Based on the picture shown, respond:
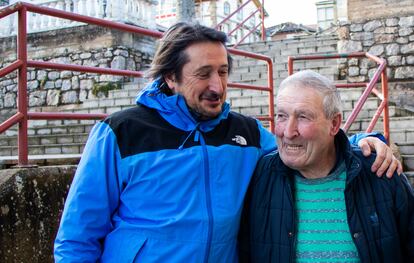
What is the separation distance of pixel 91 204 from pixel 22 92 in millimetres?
1461

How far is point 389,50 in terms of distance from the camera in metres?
7.84

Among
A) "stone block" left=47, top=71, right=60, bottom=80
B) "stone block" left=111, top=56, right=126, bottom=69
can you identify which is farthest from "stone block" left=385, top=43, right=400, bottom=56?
"stone block" left=47, top=71, right=60, bottom=80

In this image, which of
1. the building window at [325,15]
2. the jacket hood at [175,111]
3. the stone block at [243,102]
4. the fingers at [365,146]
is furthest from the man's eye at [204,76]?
the building window at [325,15]

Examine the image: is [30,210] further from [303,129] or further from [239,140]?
[303,129]

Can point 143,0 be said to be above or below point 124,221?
above

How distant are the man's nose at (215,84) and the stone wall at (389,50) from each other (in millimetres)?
6336

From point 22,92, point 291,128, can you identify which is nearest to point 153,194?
point 291,128

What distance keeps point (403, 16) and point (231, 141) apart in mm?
6910

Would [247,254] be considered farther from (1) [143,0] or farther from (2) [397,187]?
(1) [143,0]

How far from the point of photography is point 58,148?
559 centimetres

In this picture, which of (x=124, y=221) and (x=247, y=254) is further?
(x=247, y=254)

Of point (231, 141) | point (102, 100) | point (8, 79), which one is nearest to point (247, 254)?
point (231, 141)

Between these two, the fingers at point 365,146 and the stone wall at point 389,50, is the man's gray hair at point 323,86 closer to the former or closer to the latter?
the fingers at point 365,146

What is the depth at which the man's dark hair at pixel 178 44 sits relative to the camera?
5.96ft
